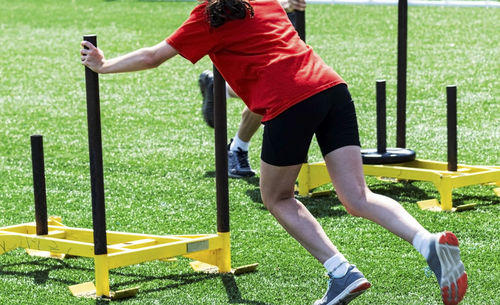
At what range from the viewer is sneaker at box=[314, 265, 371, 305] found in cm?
440

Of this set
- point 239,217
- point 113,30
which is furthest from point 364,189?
point 113,30

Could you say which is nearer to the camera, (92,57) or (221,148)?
(92,57)

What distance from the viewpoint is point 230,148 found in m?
7.85

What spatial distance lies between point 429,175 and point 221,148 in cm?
202

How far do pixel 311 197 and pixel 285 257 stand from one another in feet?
4.95

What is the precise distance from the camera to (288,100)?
171 inches

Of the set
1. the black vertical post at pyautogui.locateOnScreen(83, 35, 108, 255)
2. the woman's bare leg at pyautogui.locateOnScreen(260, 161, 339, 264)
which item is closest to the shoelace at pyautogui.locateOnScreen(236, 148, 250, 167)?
the black vertical post at pyautogui.locateOnScreen(83, 35, 108, 255)

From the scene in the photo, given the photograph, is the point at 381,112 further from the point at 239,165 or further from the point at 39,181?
the point at 39,181

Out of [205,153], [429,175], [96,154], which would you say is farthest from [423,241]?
[205,153]

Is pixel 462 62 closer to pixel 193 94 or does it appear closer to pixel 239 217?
pixel 193 94

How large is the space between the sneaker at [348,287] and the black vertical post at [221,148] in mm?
957

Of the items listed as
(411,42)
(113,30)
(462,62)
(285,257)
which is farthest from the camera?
(113,30)

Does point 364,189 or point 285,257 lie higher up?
point 364,189

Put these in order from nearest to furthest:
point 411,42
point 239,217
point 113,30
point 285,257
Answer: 1. point 285,257
2. point 239,217
3. point 411,42
4. point 113,30
